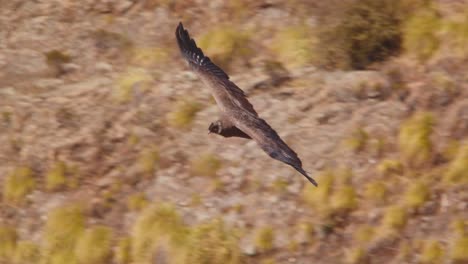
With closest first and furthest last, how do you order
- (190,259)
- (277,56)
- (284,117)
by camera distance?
(190,259)
(284,117)
(277,56)

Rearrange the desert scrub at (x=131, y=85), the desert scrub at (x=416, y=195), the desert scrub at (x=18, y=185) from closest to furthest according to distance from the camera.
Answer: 1. the desert scrub at (x=416, y=195)
2. the desert scrub at (x=18, y=185)
3. the desert scrub at (x=131, y=85)

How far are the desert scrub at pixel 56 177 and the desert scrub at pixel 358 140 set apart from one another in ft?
14.2

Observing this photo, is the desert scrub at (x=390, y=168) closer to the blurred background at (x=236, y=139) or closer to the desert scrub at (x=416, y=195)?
the blurred background at (x=236, y=139)

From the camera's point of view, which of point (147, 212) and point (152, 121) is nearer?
point (147, 212)

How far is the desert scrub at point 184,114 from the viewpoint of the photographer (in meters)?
14.7

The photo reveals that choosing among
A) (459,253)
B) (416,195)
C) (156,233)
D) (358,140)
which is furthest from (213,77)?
(459,253)

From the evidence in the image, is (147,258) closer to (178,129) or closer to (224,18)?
(178,129)

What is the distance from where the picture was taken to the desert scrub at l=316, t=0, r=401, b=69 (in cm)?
1488

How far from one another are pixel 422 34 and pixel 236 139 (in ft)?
11.0

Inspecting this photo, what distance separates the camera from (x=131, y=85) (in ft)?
50.3

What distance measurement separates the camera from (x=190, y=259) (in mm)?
13109

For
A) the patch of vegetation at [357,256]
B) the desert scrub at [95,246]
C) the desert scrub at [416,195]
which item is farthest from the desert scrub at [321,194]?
the desert scrub at [95,246]

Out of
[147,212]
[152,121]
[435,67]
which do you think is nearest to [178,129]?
[152,121]

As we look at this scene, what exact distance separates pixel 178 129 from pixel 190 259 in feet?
7.85
